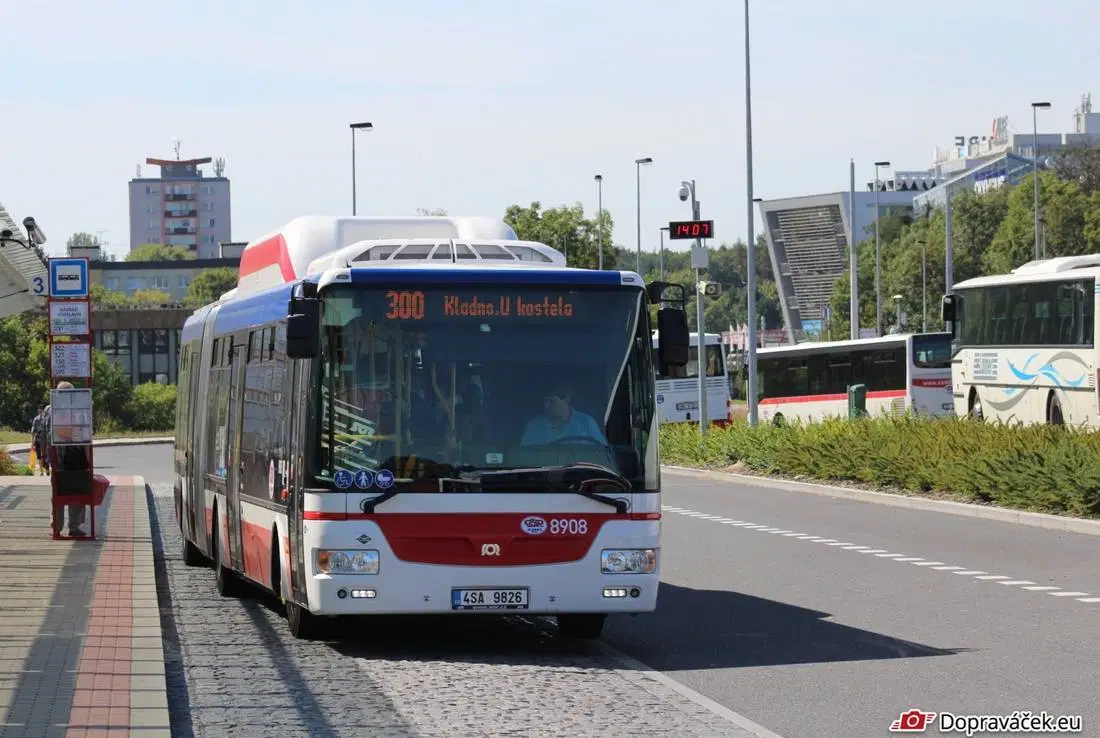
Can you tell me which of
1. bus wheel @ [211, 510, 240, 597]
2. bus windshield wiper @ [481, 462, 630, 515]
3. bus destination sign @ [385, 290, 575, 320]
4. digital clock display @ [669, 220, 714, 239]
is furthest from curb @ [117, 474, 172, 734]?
digital clock display @ [669, 220, 714, 239]

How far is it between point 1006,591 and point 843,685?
229 inches

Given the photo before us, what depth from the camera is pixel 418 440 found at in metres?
13.1

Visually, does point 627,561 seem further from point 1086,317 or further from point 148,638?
point 1086,317

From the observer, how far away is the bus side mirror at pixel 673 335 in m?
13.2

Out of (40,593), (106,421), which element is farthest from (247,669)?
(106,421)

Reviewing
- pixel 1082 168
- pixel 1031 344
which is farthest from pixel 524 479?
pixel 1082 168

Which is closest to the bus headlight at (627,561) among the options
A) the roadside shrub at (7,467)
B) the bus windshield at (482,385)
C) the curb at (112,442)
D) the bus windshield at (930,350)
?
the bus windshield at (482,385)

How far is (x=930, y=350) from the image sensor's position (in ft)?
186

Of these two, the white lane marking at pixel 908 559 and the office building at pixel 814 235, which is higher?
the office building at pixel 814 235

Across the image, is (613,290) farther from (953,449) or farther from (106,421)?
(106,421)

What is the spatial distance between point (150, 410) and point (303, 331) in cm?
8167

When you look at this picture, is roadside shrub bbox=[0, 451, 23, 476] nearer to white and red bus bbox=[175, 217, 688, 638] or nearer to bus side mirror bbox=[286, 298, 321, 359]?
white and red bus bbox=[175, 217, 688, 638]

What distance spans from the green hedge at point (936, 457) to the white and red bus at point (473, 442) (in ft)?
41.0

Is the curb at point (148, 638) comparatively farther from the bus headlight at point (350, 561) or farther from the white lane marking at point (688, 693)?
the white lane marking at point (688, 693)
